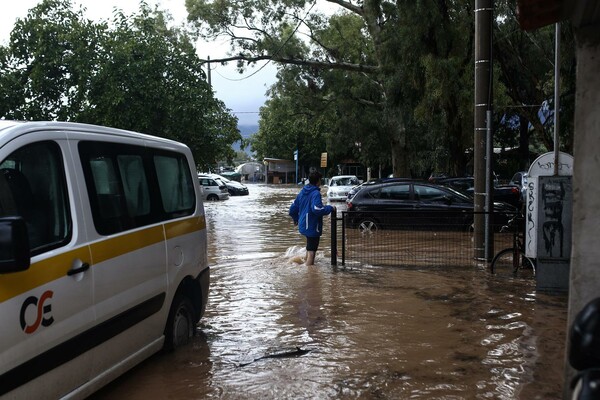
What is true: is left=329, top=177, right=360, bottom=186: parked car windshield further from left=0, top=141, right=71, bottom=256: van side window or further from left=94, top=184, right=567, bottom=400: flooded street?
left=0, top=141, right=71, bottom=256: van side window

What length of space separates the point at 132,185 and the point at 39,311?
1.58m

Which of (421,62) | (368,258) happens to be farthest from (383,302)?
(421,62)

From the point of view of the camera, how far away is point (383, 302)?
26.2ft

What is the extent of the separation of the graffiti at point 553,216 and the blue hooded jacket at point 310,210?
10.7ft

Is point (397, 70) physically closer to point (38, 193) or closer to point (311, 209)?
point (311, 209)

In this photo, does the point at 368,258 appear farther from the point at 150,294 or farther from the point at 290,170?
the point at 290,170

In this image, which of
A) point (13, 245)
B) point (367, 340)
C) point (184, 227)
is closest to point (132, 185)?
point (184, 227)

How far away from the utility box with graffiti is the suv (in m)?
29.5

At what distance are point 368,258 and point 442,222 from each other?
1460 mm

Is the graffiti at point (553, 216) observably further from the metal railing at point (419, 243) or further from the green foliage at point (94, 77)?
the green foliage at point (94, 77)

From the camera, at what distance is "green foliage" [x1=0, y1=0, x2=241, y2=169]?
19.4 m

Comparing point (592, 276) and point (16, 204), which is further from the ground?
point (16, 204)

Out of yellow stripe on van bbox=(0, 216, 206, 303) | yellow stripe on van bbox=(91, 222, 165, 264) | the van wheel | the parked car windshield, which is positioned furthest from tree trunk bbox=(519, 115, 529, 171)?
yellow stripe on van bbox=(91, 222, 165, 264)

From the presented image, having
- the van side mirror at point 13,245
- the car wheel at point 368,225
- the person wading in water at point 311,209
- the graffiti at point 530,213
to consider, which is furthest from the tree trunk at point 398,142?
the van side mirror at point 13,245
